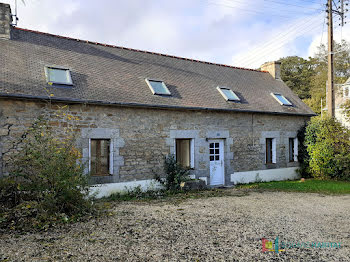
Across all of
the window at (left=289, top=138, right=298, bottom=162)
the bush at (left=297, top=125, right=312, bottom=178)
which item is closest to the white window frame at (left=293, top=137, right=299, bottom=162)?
the window at (left=289, top=138, right=298, bottom=162)

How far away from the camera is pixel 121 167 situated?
323 inches

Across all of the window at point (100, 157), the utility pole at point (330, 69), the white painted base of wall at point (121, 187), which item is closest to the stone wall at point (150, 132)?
the white painted base of wall at point (121, 187)

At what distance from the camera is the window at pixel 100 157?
8.09 metres

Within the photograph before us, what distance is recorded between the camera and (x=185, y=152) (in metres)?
10.2

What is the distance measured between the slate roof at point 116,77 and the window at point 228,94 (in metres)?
0.22

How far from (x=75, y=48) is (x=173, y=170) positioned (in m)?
5.68

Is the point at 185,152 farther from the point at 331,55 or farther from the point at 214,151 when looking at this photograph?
the point at 331,55

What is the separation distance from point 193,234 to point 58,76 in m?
6.13

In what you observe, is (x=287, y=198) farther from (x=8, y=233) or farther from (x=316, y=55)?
(x=316, y=55)

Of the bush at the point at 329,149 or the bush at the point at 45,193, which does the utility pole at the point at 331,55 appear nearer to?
the bush at the point at 329,149

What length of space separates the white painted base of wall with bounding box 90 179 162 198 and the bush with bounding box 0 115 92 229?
1828 millimetres

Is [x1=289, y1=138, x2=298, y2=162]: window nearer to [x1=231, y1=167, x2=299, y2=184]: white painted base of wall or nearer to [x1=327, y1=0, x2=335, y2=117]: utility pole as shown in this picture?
[x1=231, y1=167, x2=299, y2=184]: white painted base of wall

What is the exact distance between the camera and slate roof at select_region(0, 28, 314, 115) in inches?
298

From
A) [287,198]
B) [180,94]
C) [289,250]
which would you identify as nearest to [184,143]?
[180,94]
